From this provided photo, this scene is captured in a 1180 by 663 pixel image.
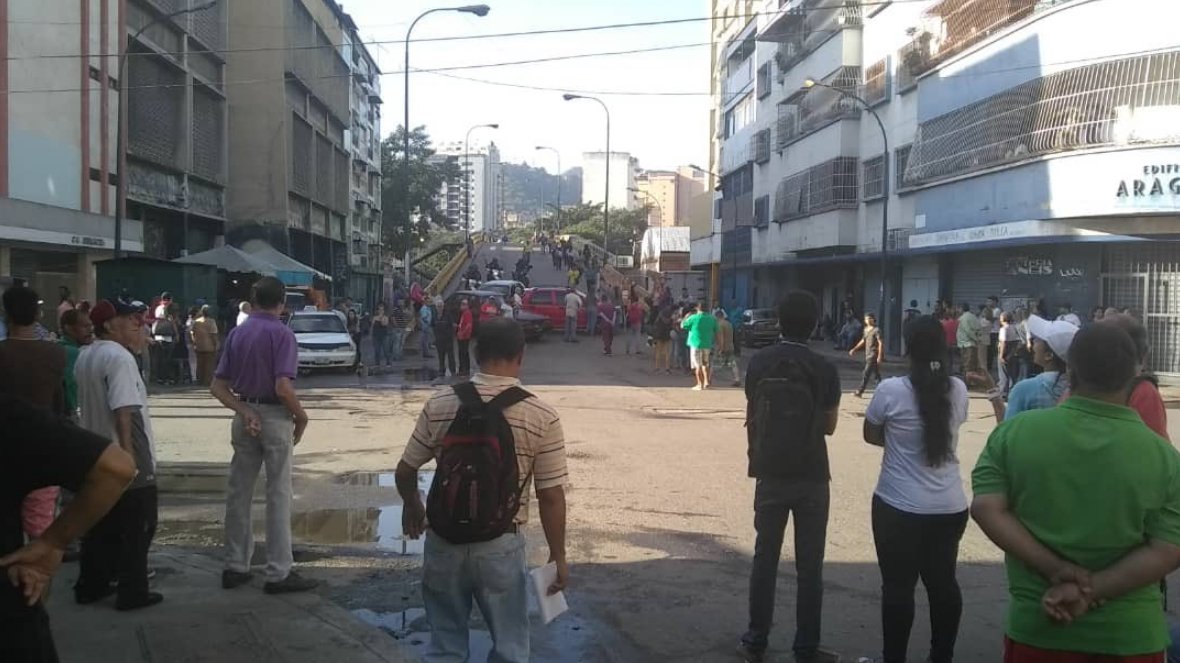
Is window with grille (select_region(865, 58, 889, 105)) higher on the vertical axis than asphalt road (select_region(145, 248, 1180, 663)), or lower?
higher

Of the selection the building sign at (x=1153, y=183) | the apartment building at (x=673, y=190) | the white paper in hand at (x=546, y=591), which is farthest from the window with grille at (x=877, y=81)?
the apartment building at (x=673, y=190)

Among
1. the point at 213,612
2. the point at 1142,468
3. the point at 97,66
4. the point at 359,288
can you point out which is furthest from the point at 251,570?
the point at 359,288

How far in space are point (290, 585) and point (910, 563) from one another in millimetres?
3459

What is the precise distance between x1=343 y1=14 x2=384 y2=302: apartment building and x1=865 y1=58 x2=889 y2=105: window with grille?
27.5 m

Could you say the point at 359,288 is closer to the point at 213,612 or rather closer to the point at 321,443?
the point at 321,443

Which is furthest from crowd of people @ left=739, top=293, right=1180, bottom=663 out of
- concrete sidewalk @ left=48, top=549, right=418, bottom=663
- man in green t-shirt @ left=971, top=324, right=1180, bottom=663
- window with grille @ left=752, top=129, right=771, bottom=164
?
window with grille @ left=752, top=129, right=771, bottom=164

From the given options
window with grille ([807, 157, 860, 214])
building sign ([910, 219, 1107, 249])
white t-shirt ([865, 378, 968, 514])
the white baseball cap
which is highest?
window with grille ([807, 157, 860, 214])

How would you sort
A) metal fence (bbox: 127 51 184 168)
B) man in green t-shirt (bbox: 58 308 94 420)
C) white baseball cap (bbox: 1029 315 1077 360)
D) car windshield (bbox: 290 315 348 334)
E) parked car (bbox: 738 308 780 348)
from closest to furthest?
1. white baseball cap (bbox: 1029 315 1077 360)
2. man in green t-shirt (bbox: 58 308 94 420)
3. car windshield (bbox: 290 315 348 334)
4. metal fence (bbox: 127 51 184 168)
5. parked car (bbox: 738 308 780 348)

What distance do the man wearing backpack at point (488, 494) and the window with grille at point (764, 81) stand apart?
146 feet

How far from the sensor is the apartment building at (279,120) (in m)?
37.3

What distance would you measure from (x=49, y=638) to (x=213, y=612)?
9.73 ft

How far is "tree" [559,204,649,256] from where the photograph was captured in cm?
10231

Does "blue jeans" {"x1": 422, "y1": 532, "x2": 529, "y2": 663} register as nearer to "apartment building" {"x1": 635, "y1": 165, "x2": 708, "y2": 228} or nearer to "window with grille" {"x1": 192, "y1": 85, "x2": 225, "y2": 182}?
"window with grille" {"x1": 192, "y1": 85, "x2": 225, "y2": 182}

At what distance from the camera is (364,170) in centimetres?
6612
